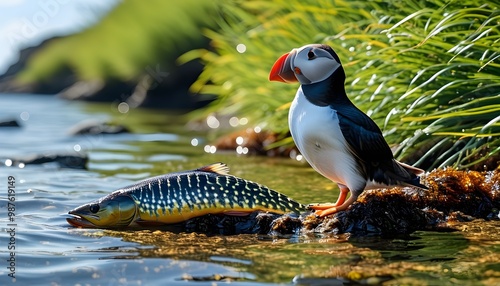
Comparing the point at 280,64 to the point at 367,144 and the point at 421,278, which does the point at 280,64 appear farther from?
the point at 421,278

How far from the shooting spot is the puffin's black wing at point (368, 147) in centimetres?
406

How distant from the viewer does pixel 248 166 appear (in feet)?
25.0

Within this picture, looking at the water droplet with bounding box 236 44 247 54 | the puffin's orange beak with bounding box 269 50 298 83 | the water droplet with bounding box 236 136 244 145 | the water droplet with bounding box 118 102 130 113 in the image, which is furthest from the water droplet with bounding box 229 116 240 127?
the puffin's orange beak with bounding box 269 50 298 83

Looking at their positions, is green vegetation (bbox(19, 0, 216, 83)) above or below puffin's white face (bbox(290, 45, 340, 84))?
above

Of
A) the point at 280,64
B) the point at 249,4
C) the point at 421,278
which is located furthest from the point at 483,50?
the point at 249,4

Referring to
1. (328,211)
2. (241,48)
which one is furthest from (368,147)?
(241,48)

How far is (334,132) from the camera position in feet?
13.3

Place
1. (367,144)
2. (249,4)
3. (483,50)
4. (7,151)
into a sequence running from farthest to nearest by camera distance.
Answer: (7,151) < (249,4) < (483,50) < (367,144)

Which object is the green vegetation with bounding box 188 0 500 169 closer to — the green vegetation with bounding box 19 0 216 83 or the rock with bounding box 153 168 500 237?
the rock with bounding box 153 168 500 237

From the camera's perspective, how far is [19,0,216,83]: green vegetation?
1722 cm

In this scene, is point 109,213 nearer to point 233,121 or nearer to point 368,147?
point 368,147

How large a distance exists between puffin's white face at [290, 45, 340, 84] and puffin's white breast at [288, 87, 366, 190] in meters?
0.09

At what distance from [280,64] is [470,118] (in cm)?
146

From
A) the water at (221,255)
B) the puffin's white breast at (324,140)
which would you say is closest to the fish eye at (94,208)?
the water at (221,255)
